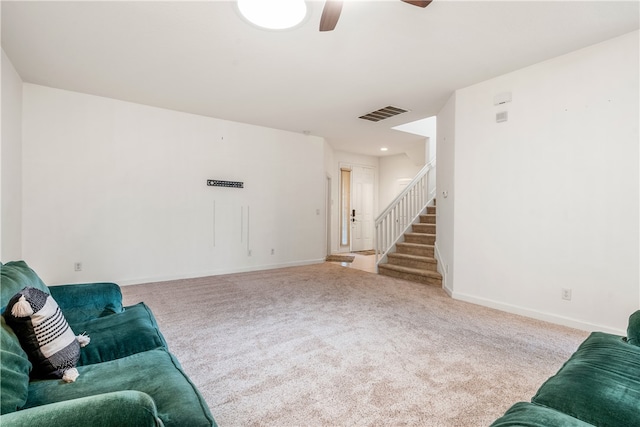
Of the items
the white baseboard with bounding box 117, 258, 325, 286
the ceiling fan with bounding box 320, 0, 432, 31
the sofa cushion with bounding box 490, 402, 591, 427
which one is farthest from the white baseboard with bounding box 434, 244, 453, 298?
the ceiling fan with bounding box 320, 0, 432, 31

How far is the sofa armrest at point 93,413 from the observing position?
77 cm

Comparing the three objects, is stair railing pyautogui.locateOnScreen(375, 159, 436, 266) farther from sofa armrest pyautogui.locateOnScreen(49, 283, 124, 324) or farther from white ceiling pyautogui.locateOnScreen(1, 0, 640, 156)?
sofa armrest pyautogui.locateOnScreen(49, 283, 124, 324)

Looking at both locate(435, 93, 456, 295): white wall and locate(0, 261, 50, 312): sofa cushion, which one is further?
locate(435, 93, 456, 295): white wall

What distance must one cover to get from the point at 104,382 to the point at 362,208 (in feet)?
25.5

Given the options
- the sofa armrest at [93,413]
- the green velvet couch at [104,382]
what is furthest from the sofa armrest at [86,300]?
the sofa armrest at [93,413]

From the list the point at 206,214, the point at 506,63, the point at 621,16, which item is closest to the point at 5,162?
the point at 206,214

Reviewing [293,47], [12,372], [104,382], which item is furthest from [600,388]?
[293,47]

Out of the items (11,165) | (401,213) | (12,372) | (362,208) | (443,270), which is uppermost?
(11,165)

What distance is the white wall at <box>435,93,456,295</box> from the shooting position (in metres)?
4.09

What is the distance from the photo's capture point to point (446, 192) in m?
4.36

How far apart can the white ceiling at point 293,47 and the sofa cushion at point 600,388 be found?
2.43 m

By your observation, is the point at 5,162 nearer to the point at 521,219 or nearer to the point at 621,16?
the point at 521,219

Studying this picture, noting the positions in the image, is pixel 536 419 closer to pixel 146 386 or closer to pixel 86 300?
pixel 146 386

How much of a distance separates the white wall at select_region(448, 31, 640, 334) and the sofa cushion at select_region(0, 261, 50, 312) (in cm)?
406
